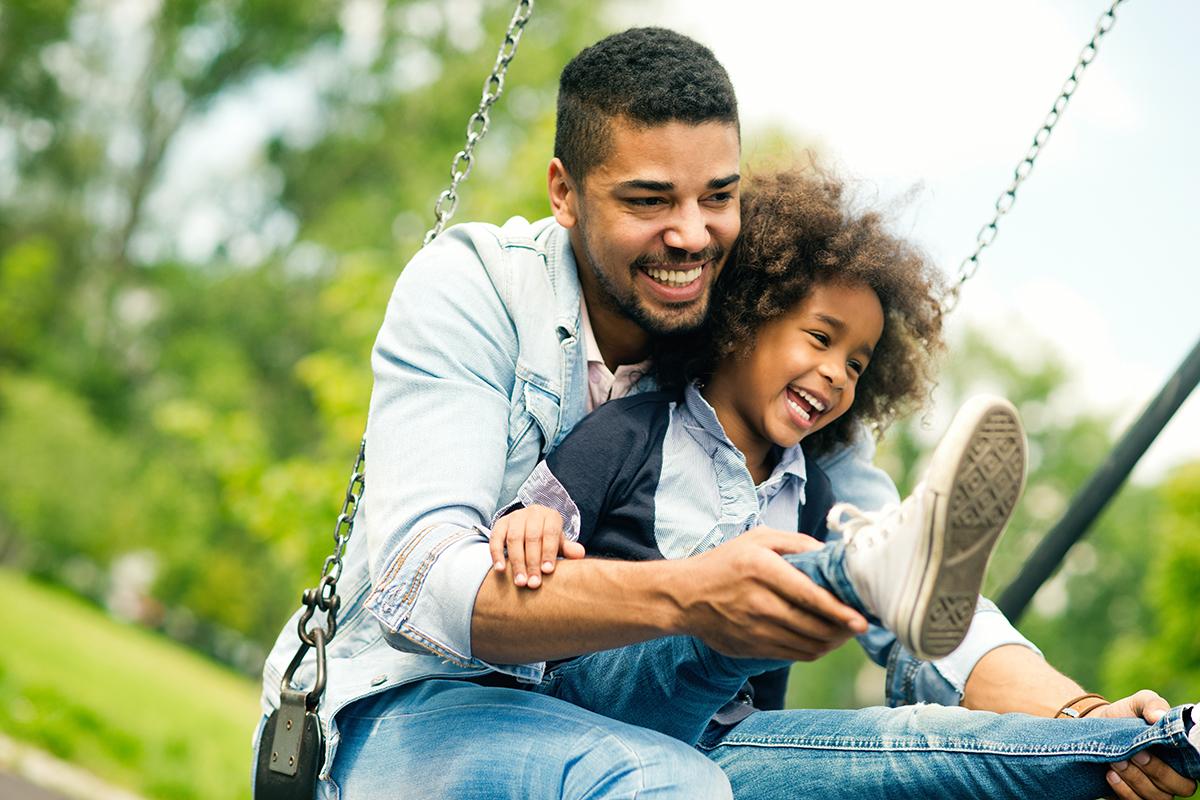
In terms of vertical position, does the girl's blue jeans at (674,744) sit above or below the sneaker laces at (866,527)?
below

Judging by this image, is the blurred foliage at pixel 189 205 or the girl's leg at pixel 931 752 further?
the blurred foliage at pixel 189 205

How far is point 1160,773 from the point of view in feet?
6.63

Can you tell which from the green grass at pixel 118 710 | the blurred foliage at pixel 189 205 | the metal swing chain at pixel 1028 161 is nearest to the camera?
the metal swing chain at pixel 1028 161

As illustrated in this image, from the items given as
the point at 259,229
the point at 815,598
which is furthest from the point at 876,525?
the point at 259,229

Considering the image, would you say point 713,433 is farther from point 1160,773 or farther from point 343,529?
point 1160,773

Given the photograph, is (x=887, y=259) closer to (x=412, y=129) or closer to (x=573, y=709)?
(x=573, y=709)

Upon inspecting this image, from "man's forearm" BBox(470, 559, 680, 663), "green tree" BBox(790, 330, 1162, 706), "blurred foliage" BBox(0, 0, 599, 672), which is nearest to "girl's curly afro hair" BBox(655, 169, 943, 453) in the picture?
"man's forearm" BBox(470, 559, 680, 663)

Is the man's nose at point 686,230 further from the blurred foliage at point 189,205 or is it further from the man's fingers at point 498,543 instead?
the blurred foliage at point 189,205

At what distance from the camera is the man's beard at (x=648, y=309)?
2.45 m

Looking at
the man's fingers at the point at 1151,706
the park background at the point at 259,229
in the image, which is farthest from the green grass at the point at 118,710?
the man's fingers at the point at 1151,706

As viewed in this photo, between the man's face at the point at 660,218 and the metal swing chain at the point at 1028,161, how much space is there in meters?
0.60

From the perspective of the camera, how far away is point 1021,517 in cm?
2400

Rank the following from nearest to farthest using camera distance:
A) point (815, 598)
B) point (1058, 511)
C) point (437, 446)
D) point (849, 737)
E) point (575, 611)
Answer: point (815, 598) → point (575, 611) → point (437, 446) → point (849, 737) → point (1058, 511)

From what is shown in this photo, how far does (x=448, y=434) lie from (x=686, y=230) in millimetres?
617
